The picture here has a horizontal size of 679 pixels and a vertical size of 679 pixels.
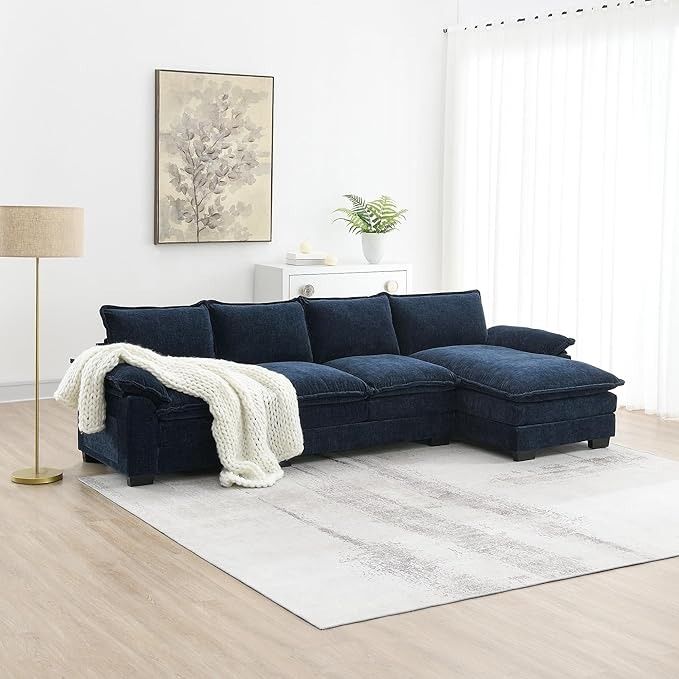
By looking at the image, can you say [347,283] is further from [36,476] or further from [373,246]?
[36,476]

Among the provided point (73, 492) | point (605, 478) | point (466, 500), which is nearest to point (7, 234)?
point (73, 492)

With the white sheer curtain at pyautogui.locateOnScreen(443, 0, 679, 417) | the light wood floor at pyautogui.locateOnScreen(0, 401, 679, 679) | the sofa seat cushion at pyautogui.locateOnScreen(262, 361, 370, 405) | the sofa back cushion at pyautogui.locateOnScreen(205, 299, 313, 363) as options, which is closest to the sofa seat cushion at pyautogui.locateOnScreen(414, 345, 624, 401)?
the sofa seat cushion at pyautogui.locateOnScreen(262, 361, 370, 405)

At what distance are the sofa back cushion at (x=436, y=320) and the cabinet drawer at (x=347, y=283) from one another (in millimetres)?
1178

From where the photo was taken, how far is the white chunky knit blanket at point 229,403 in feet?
17.2

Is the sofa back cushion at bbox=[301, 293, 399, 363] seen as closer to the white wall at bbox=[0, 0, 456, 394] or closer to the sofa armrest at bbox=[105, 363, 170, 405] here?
the sofa armrest at bbox=[105, 363, 170, 405]

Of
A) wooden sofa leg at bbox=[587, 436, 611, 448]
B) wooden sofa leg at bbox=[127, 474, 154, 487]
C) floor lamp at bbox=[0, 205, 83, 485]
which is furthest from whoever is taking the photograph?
wooden sofa leg at bbox=[587, 436, 611, 448]

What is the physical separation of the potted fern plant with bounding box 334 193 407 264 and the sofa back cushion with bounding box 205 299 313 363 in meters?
2.01

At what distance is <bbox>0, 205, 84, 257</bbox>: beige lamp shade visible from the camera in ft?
16.6

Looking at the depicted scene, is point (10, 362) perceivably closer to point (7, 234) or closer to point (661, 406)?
point (7, 234)

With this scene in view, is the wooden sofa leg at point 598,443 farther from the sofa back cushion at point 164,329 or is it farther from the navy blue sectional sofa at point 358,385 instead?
the sofa back cushion at point 164,329

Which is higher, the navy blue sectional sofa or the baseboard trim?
the navy blue sectional sofa

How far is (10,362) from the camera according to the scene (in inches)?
285

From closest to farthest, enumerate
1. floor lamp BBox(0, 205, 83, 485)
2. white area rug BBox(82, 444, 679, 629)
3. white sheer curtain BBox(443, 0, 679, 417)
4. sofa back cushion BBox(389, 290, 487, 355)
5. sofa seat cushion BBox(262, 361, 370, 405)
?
1. white area rug BBox(82, 444, 679, 629)
2. floor lamp BBox(0, 205, 83, 485)
3. sofa seat cushion BBox(262, 361, 370, 405)
4. sofa back cushion BBox(389, 290, 487, 355)
5. white sheer curtain BBox(443, 0, 679, 417)

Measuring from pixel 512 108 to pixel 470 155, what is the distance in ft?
1.91
